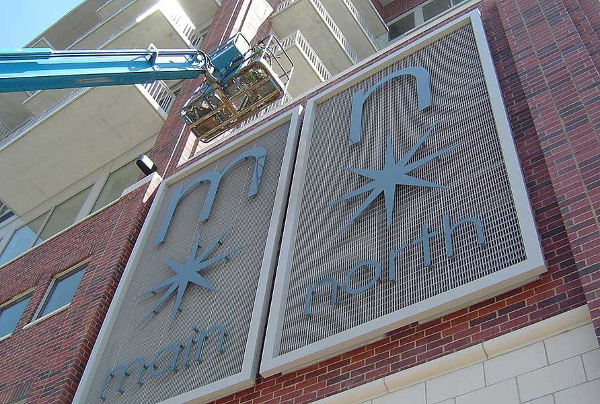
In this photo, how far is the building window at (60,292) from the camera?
1731 centimetres

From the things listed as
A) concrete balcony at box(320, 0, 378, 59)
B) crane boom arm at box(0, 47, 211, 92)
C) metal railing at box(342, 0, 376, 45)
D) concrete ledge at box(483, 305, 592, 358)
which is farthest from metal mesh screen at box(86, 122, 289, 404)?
metal railing at box(342, 0, 376, 45)

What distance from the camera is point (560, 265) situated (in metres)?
9.08

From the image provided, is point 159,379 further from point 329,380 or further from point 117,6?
point 117,6

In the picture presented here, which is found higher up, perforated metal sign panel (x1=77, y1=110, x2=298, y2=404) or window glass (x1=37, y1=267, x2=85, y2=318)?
perforated metal sign panel (x1=77, y1=110, x2=298, y2=404)

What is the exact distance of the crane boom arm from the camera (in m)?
13.3

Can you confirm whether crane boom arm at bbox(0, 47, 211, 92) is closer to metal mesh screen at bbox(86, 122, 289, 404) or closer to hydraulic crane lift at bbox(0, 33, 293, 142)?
hydraulic crane lift at bbox(0, 33, 293, 142)

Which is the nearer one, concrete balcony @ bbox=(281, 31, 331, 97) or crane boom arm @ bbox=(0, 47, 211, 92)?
crane boom arm @ bbox=(0, 47, 211, 92)

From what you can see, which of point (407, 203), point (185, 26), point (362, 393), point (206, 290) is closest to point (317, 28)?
point (185, 26)

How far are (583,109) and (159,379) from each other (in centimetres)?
710

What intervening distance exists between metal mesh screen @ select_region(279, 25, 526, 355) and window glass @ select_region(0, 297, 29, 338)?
864 centimetres

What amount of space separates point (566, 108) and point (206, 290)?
6.17 metres

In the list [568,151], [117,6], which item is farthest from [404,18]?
[568,151]

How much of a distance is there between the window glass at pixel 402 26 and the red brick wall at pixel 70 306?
1225 cm

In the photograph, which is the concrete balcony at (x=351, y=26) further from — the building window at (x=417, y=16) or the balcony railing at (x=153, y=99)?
the balcony railing at (x=153, y=99)
